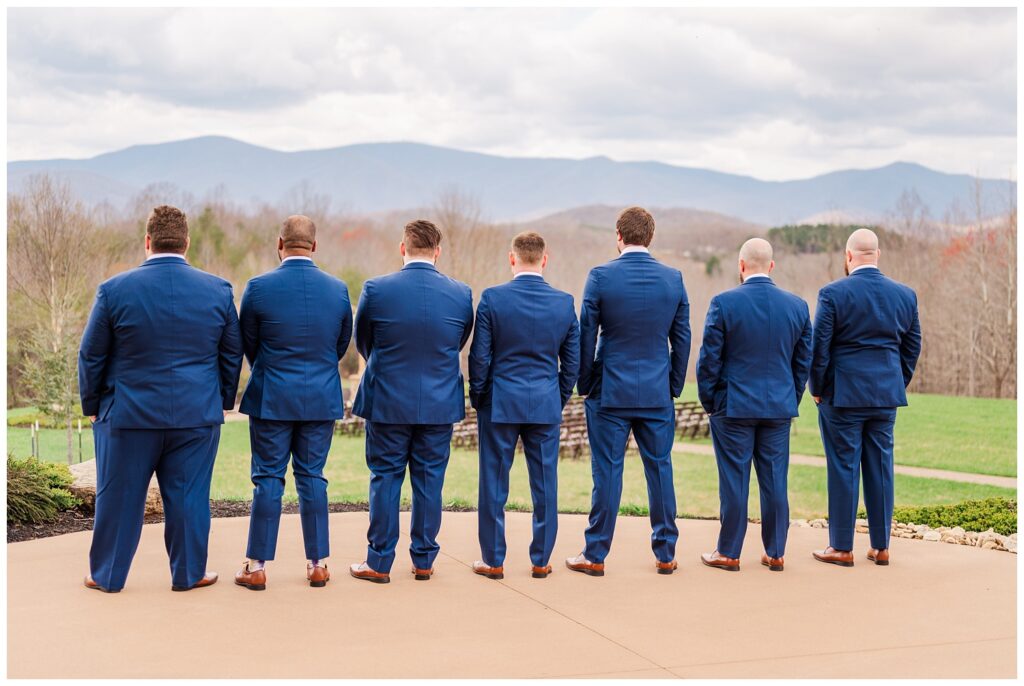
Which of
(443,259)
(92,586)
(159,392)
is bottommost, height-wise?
(92,586)

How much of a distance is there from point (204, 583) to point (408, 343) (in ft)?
5.39

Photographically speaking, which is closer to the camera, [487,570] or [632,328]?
[487,570]

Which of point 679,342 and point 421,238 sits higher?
point 421,238

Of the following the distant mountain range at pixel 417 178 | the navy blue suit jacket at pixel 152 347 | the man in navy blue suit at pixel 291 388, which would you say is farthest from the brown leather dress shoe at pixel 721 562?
the distant mountain range at pixel 417 178

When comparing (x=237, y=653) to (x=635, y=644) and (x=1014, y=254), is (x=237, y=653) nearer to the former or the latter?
(x=635, y=644)

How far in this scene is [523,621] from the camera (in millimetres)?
4984

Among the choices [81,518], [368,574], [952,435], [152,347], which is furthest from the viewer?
[952,435]

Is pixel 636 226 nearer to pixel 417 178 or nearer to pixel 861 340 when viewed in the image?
pixel 861 340

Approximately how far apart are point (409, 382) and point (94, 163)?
11996 cm

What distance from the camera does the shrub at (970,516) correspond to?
8.23 metres

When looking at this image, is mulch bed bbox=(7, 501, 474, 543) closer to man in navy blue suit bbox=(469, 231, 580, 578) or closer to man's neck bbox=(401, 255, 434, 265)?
man in navy blue suit bbox=(469, 231, 580, 578)

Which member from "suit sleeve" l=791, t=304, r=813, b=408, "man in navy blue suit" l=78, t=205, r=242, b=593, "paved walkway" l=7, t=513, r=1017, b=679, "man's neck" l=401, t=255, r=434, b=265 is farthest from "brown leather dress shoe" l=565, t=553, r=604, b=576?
"man in navy blue suit" l=78, t=205, r=242, b=593

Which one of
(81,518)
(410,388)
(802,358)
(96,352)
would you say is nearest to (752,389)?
(802,358)

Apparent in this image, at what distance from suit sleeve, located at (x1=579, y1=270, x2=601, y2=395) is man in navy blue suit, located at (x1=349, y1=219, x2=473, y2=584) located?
2.22 feet
